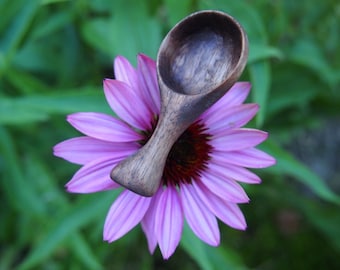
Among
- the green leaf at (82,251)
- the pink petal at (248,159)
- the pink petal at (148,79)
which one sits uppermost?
the pink petal at (148,79)

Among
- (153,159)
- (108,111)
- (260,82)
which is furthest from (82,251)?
(153,159)

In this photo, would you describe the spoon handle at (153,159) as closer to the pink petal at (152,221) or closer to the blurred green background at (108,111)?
the pink petal at (152,221)

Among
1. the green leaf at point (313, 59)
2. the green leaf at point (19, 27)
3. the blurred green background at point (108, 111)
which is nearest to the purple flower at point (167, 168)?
the blurred green background at point (108, 111)

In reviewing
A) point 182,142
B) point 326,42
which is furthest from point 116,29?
point 326,42

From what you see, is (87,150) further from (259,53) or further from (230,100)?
(259,53)

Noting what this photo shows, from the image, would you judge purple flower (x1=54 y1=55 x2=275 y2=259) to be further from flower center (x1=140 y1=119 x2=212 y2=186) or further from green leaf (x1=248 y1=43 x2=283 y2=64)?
green leaf (x1=248 y1=43 x2=283 y2=64)

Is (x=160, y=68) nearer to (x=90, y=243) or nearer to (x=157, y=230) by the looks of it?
(x=157, y=230)

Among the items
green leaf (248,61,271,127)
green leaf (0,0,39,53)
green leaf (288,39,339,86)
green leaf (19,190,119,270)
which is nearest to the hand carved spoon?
green leaf (248,61,271,127)

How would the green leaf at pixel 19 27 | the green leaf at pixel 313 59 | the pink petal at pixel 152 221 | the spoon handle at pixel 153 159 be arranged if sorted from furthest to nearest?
the green leaf at pixel 313 59 → the green leaf at pixel 19 27 → the pink petal at pixel 152 221 → the spoon handle at pixel 153 159
